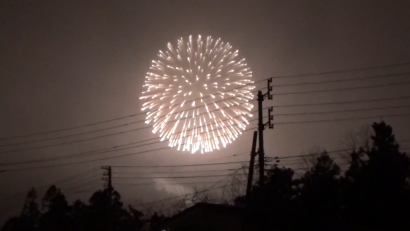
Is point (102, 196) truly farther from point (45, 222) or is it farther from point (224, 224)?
point (224, 224)

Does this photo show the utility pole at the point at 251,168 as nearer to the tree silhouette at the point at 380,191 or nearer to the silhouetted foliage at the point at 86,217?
the tree silhouette at the point at 380,191

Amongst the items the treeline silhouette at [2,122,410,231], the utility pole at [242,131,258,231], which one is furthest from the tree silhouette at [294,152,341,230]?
the utility pole at [242,131,258,231]

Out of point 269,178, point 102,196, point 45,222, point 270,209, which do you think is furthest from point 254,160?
point 45,222

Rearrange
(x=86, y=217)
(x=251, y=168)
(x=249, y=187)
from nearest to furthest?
(x=249, y=187), (x=251, y=168), (x=86, y=217)

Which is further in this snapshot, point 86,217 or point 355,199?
point 86,217

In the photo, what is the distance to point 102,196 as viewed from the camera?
53156 millimetres

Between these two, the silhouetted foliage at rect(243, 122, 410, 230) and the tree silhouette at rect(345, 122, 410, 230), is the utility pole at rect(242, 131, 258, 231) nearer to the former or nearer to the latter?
the silhouetted foliage at rect(243, 122, 410, 230)

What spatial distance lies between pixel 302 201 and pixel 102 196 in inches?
1044

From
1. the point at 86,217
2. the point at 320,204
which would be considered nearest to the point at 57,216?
the point at 86,217

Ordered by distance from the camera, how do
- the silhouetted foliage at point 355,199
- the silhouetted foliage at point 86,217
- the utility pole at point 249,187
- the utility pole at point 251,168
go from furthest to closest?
the silhouetted foliage at point 86,217, the silhouetted foliage at point 355,199, the utility pole at point 251,168, the utility pole at point 249,187

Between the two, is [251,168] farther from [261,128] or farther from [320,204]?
[320,204]

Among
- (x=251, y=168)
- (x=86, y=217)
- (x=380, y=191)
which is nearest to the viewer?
(x=251, y=168)

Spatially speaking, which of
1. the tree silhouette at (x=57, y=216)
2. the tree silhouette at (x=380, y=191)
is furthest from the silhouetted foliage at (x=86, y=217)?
the tree silhouette at (x=380, y=191)

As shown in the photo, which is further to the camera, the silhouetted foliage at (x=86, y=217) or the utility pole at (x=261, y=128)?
the silhouetted foliage at (x=86, y=217)
